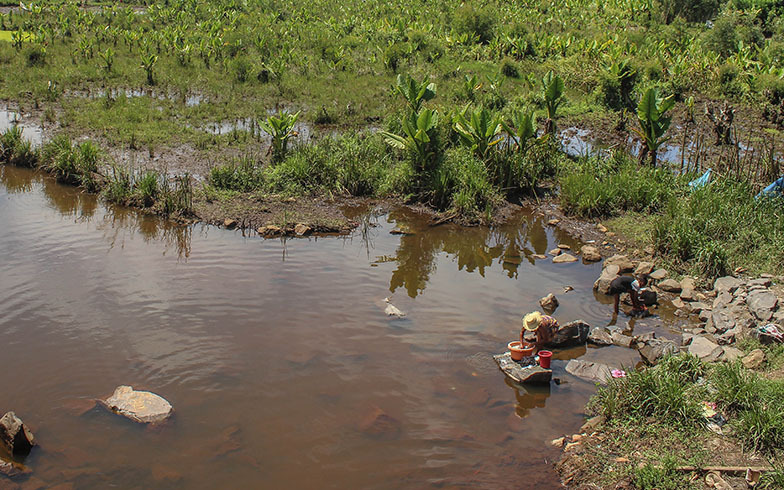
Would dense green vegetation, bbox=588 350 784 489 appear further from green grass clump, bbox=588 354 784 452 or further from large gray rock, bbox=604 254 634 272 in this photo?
large gray rock, bbox=604 254 634 272

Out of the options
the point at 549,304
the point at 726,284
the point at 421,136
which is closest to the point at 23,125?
the point at 421,136

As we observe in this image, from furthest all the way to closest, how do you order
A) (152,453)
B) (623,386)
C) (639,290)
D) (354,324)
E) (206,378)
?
(639,290)
(354,324)
(206,378)
(623,386)
(152,453)

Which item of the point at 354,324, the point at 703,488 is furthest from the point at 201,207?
the point at 703,488

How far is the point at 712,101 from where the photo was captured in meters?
17.0

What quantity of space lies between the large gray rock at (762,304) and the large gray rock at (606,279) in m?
1.51

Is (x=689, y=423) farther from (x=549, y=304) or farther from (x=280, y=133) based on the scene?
(x=280, y=133)

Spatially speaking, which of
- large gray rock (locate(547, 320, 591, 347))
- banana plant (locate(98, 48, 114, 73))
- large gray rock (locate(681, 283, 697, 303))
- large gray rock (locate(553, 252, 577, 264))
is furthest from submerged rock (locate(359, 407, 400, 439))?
banana plant (locate(98, 48, 114, 73))

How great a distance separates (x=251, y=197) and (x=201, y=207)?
0.78 m

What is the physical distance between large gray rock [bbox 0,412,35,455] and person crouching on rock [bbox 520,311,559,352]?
434 cm

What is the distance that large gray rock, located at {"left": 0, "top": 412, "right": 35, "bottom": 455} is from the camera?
496 cm

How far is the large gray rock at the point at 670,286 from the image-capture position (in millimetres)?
7992

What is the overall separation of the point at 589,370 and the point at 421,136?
5.35 m

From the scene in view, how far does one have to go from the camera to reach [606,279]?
318 inches

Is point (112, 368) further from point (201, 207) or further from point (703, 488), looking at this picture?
point (703, 488)
